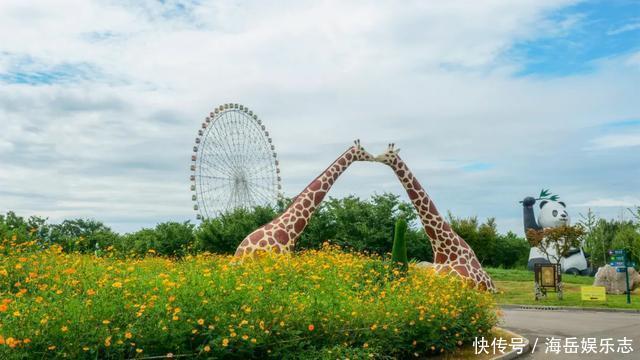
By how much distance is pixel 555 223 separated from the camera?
1613 inches

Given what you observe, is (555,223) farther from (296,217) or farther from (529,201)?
(296,217)

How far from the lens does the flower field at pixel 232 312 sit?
24.2ft

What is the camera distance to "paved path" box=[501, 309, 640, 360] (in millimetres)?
12047

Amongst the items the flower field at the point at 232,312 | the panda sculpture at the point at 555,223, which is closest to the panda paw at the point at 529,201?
the panda sculpture at the point at 555,223

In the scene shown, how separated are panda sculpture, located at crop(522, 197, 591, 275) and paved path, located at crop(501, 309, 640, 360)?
20.8 meters

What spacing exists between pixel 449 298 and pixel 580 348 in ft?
10.6

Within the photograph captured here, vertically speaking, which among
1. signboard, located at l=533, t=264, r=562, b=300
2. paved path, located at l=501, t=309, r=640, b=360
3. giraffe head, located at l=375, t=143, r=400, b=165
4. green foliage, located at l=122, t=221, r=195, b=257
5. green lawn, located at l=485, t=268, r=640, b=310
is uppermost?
giraffe head, located at l=375, t=143, r=400, b=165

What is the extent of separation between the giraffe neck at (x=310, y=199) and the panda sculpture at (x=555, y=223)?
2460 cm

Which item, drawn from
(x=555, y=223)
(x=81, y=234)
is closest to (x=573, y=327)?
(x=555, y=223)

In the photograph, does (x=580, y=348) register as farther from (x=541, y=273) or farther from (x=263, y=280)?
(x=541, y=273)

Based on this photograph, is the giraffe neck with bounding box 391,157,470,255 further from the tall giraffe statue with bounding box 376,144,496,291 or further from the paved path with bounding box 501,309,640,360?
the paved path with bounding box 501,309,640,360

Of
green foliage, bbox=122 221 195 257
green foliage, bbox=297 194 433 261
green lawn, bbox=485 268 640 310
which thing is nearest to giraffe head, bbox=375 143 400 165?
green lawn, bbox=485 268 640 310

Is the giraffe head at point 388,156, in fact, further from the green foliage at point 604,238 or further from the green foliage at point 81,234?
the green foliage at point 604,238

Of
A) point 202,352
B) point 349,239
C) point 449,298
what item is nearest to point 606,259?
point 349,239
